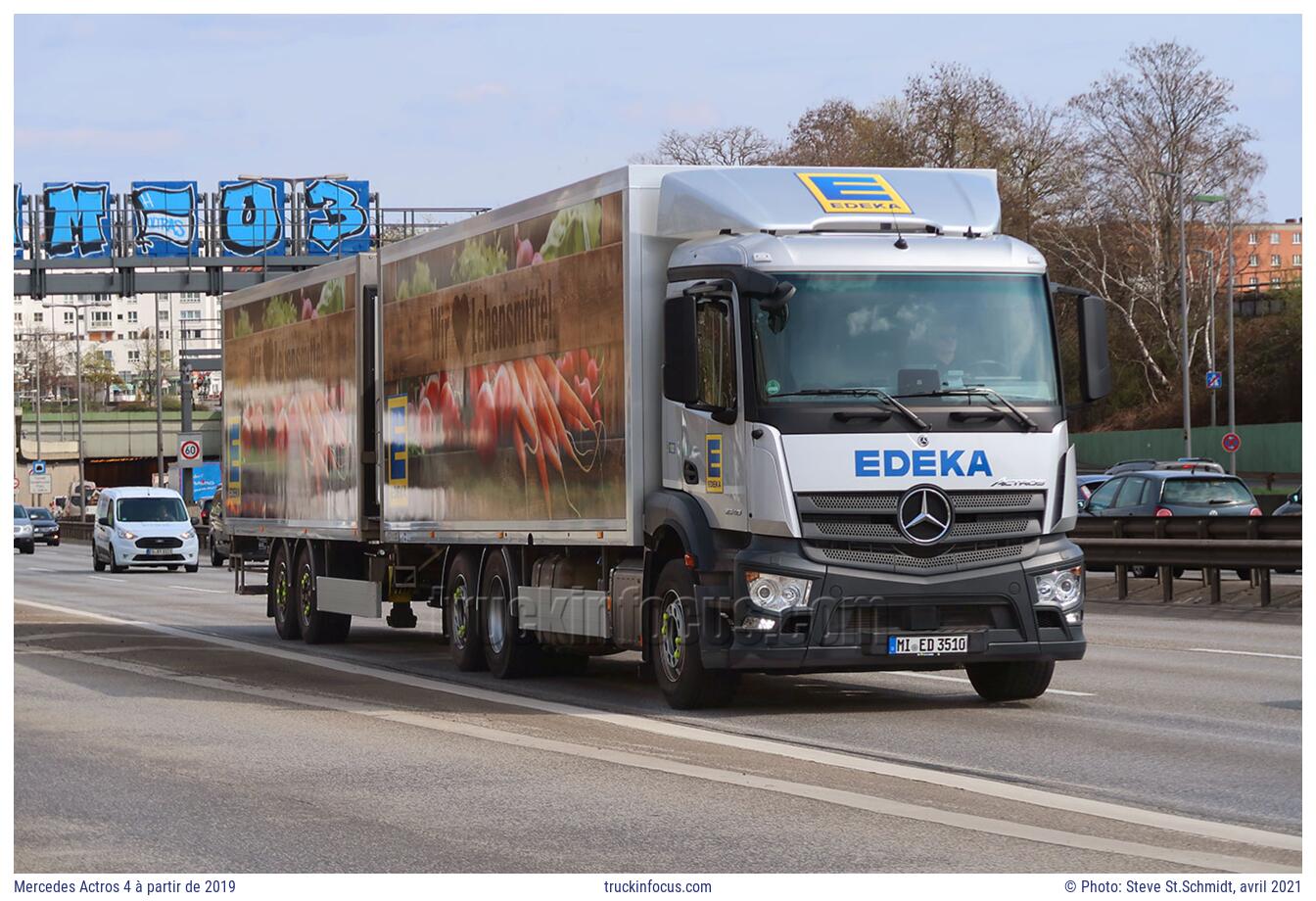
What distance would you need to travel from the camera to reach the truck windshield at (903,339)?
13078 millimetres

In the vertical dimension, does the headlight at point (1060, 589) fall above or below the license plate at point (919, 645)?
above

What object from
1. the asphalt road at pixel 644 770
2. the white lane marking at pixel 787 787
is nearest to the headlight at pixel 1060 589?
the asphalt road at pixel 644 770

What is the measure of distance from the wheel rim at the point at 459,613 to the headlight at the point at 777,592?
4.62m

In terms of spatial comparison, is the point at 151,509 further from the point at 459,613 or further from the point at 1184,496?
the point at 459,613

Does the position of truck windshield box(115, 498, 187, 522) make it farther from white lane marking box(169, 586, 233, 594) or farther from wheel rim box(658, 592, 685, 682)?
wheel rim box(658, 592, 685, 682)

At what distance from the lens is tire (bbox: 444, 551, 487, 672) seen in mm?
16953

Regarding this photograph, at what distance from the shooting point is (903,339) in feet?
43.3

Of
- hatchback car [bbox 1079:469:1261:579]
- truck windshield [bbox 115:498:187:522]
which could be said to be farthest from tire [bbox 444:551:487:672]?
truck windshield [bbox 115:498:187:522]

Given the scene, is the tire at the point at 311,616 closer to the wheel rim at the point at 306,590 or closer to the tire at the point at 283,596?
the wheel rim at the point at 306,590

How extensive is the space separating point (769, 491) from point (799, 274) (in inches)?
54.0

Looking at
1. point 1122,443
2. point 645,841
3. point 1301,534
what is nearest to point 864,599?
point 645,841

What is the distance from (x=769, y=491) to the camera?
13.0 metres

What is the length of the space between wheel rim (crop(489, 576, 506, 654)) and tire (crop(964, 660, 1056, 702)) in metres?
3.81

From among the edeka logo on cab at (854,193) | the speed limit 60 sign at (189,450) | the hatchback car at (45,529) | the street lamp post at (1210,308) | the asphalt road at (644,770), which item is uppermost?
the street lamp post at (1210,308)
